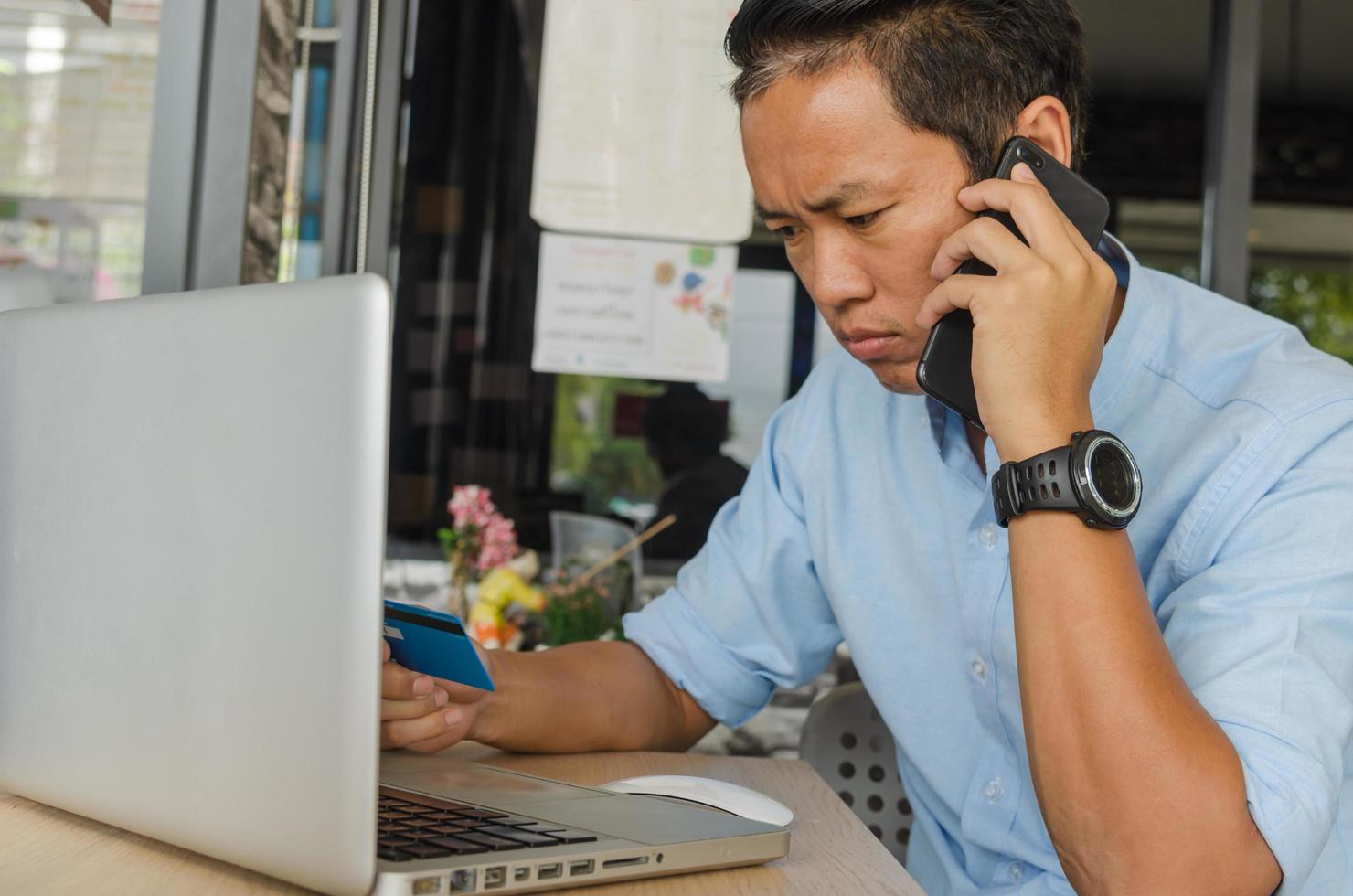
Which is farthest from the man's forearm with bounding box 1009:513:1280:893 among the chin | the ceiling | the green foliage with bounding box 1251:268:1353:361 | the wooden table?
the green foliage with bounding box 1251:268:1353:361

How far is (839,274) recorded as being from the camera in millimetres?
920

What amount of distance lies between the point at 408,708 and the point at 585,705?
0.65 ft

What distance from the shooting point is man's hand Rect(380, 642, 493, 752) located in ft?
2.76

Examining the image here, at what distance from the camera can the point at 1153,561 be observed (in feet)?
2.94

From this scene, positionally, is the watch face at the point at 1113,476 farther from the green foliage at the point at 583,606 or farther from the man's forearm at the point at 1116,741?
the green foliage at the point at 583,606

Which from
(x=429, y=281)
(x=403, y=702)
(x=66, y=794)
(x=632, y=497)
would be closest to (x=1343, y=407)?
(x=403, y=702)

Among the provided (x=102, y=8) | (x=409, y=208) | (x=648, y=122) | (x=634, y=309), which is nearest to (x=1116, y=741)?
(x=102, y=8)

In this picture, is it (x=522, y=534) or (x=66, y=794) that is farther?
(x=522, y=534)

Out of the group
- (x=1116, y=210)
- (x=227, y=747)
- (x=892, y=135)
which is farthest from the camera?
(x=1116, y=210)

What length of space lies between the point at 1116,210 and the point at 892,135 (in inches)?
204

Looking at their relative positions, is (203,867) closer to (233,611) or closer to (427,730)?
(233,611)

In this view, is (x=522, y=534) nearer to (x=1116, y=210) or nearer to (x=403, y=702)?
(x=403, y=702)

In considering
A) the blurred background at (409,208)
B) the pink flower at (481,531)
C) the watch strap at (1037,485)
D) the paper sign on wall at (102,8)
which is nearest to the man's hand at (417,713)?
the watch strap at (1037,485)

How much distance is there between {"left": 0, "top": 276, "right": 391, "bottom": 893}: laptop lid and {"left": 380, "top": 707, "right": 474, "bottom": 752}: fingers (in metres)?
0.24
